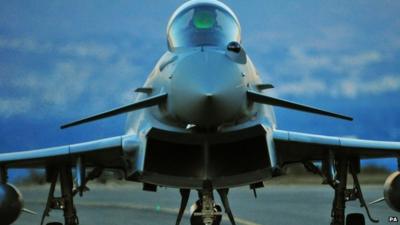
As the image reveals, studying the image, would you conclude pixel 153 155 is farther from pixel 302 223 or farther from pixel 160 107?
pixel 302 223

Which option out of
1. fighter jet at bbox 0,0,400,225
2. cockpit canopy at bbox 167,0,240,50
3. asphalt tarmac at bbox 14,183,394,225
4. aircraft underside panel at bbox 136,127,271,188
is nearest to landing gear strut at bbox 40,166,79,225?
fighter jet at bbox 0,0,400,225

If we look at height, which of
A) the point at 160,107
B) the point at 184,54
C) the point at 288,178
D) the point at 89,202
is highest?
the point at 184,54

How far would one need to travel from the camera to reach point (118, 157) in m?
10.8

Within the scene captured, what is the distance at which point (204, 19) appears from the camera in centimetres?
894

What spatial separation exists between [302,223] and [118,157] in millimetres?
6694

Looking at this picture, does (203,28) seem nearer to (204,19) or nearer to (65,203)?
(204,19)

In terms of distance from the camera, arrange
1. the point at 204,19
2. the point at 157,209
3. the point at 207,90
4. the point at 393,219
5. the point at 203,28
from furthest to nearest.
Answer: the point at 157,209 < the point at 393,219 < the point at 204,19 < the point at 203,28 < the point at 207,90

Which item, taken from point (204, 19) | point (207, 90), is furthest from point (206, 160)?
point (204, 19)

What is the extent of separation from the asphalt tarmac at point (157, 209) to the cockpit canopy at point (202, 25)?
322 inches

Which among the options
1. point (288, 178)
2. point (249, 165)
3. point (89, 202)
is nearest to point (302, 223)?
point (288, 178)

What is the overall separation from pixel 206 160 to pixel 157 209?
13937 millimetres

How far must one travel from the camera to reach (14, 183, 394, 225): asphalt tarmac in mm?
17688

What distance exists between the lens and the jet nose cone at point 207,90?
25.2 feet

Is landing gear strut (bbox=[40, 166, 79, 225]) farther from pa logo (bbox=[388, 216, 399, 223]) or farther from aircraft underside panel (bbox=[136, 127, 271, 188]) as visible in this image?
pa logo (bbox=[388, 216, 399, 223])
